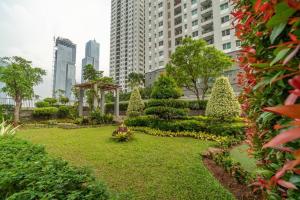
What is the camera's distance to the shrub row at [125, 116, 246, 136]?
970cm

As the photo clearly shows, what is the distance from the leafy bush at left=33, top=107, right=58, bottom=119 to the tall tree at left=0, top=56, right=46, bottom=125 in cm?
192

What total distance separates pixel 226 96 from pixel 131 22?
79.8 meters

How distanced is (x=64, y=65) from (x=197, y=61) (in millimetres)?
103883

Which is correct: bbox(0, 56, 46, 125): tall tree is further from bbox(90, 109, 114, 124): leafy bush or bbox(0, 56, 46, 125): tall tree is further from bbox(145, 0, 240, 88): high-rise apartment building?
bbox(145, 0, 240, 88): high-rise apartment building

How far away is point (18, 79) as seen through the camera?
57.6 ft

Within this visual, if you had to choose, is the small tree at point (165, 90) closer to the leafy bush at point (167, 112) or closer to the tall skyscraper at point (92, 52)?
the leafy bush at point (167, 112)

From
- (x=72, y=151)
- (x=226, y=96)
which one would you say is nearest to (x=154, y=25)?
(x=226, y=96)

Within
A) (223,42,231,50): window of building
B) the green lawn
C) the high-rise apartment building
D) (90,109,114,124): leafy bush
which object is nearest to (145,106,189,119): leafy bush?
the green lawn

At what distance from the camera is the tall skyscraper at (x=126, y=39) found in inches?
3223

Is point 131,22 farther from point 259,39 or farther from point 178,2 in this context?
point 259,39

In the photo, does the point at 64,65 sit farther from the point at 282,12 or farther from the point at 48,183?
the point at 282,12

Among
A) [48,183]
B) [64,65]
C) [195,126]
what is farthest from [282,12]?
[64,65]

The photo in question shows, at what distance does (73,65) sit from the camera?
11288 centimetres

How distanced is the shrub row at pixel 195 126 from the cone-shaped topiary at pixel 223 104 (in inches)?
22.2
